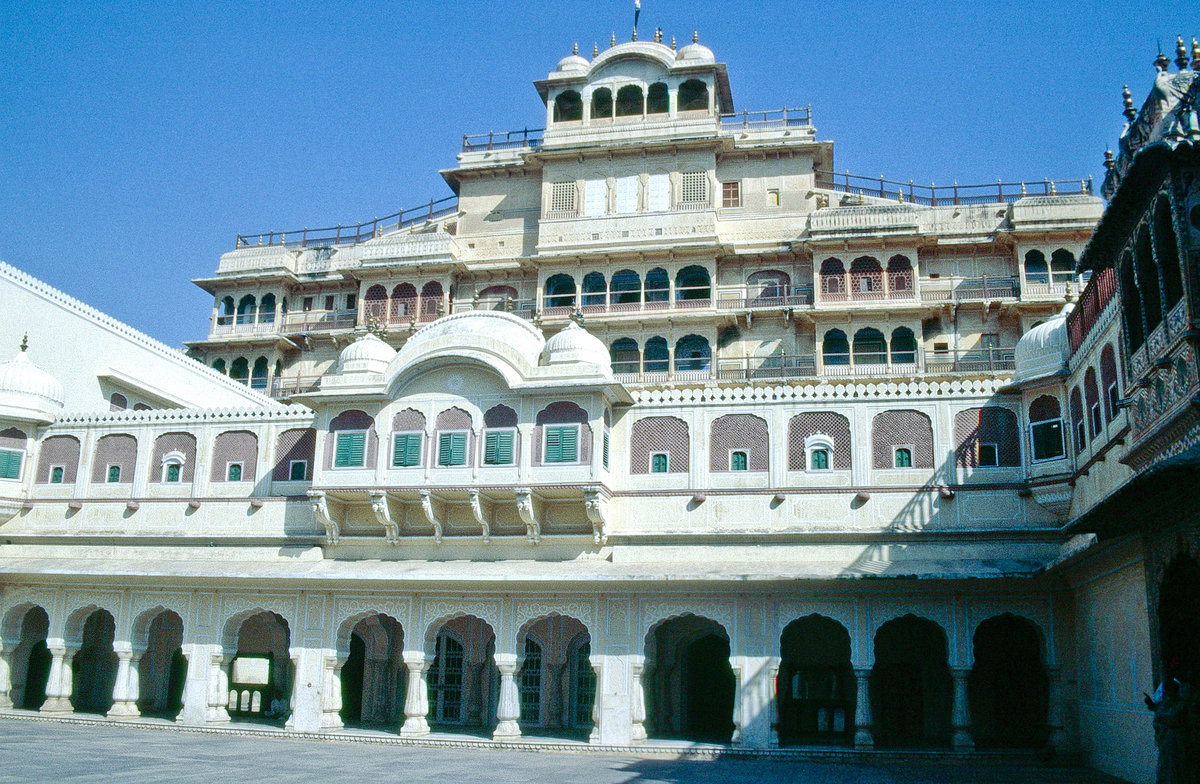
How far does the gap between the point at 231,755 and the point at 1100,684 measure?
13.7m

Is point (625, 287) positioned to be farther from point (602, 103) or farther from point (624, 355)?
point (602, 103)

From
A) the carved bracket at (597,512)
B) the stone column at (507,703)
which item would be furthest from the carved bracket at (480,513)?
the stone column at (507,703)

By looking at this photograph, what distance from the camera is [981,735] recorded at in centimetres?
2012

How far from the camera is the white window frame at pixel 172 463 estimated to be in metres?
23.7

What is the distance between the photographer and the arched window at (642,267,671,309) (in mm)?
33438

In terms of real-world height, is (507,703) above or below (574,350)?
below

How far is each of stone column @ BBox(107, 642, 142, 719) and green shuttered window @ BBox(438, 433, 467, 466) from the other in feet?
25.4

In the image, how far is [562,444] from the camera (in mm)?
20609

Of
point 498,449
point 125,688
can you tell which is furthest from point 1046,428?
point 125,688

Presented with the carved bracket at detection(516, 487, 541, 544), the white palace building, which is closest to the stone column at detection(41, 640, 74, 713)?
the white palace building

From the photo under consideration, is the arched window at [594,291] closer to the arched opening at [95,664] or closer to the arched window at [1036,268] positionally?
the arched window at [1036,268]

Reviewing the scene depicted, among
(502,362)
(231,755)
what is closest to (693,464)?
(502,362)

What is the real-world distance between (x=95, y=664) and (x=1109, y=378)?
2236cm

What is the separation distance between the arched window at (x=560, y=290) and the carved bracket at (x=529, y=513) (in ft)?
47.6
